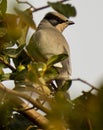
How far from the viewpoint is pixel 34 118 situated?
145 cm

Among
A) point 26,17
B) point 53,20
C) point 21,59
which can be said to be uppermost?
point 26,17

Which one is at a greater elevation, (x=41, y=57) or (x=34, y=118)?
(x=41, y=57)

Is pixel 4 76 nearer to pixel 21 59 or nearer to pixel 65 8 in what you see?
pixel 21 59

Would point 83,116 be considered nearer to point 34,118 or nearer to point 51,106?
point 51,106

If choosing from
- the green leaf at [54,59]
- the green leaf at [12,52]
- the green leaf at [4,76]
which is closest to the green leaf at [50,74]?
the green leaf at [54,59]

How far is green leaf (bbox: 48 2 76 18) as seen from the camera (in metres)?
0.75

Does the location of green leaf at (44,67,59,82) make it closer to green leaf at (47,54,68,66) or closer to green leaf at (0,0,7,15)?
green leaf at (47,54,68,66)

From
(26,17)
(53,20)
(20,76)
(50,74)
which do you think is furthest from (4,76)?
Result: (53,20)

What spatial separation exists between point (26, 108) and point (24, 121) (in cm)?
30

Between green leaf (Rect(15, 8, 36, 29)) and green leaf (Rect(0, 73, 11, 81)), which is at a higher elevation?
green leaf (Rect(15, 8, 36, 29))

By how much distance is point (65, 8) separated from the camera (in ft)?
2.54

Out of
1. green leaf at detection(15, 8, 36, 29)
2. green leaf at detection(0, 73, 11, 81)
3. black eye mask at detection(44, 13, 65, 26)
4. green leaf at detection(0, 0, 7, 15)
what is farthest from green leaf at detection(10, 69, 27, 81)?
black eye mask at detection(44, 13, 65, 26)

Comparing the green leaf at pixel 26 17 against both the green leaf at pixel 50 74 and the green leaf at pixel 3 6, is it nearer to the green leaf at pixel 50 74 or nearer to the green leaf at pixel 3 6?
the green leaf at pixel 50 74

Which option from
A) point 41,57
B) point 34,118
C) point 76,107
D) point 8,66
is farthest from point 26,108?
point 76,107
